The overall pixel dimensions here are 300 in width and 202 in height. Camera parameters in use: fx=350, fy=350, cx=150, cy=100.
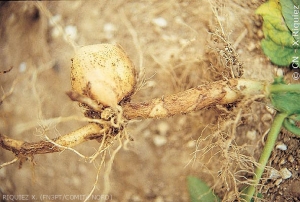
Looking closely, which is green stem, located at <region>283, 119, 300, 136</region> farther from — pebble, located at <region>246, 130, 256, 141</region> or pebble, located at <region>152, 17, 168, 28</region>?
pebble, located at <region>152, 17, 168, 28</region>

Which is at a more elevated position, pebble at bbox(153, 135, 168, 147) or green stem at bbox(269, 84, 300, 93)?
green stem at bbox(269, 84, 300, 93)

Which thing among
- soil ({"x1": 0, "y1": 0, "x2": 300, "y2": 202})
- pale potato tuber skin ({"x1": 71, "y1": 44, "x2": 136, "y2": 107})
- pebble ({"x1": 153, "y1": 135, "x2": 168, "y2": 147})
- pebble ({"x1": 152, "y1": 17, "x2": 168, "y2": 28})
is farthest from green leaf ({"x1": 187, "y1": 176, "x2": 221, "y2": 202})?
pebble ({"x1": 152, "y1": 17, "x2": 168, "y2": 28})

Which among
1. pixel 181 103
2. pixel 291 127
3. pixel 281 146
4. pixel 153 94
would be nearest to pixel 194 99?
pixel 181 103

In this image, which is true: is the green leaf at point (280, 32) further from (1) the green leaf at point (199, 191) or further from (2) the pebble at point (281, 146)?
(1) the green leaf at point (199, 191)

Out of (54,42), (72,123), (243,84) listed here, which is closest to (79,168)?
(72,123)

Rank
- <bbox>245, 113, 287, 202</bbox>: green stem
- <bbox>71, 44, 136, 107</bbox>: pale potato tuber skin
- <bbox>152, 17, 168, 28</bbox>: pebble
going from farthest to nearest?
1. <bbox>152, 17, 168, 28</bbox>: pebble
2. <bbox>245, 113, 287, 202</bbox>: green stem
3. <bbox>71, 44, 136, 107</bbox>: pale potato tuber skin

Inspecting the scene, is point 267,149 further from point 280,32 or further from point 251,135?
point 280,32
